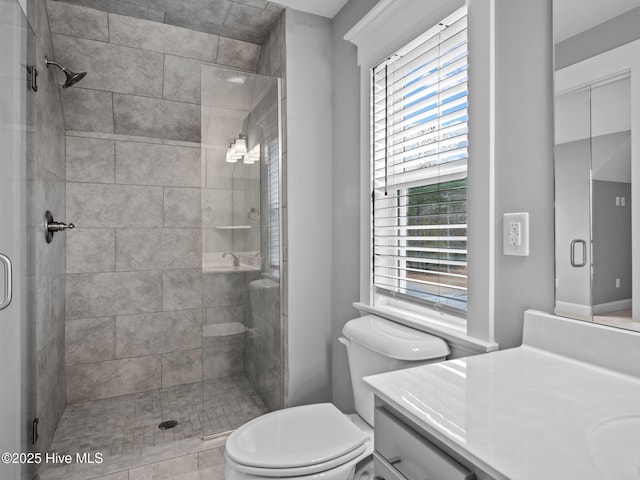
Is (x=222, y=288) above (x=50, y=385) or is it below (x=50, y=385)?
above

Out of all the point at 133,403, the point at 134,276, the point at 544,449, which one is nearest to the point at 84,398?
the point at 133,403

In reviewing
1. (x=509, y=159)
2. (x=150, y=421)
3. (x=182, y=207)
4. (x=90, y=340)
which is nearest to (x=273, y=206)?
(x=182, y=207)

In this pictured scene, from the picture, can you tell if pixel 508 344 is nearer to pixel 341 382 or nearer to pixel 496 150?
pixel 496 150

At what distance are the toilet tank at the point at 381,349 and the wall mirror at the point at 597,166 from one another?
1.47 ft

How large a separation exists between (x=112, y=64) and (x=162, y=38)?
341 mm

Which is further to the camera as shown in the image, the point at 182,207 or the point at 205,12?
the point at 182,207

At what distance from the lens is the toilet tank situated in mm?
1324

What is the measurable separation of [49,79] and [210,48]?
3.01ft

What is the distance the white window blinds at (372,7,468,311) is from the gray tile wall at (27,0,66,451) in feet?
4.99

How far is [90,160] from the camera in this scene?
2561 mm

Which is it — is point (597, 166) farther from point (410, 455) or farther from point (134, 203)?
point (134, 203)

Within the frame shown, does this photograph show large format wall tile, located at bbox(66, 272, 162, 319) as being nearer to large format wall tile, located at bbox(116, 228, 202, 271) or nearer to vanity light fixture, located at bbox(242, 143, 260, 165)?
large format wall tile, located at bbox(116, 228, 202, 271)

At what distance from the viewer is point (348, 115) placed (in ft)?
6.87

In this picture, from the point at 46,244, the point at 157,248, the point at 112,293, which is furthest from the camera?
the point at 157,248
